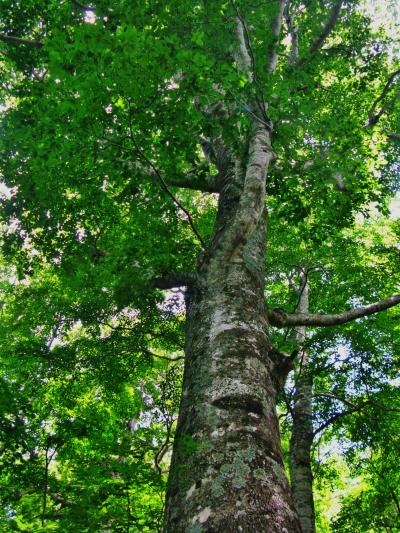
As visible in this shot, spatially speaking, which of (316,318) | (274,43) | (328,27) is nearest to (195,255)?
(316,318)

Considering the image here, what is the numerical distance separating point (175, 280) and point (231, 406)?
2104mm

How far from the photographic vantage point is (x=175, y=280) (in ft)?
13.6

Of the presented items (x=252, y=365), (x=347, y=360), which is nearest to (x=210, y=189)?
(x=252, y=365)

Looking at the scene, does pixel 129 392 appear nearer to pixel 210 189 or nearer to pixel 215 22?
pixel 210 189

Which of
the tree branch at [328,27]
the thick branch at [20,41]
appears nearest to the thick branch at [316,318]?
the tree branch at [328,27]

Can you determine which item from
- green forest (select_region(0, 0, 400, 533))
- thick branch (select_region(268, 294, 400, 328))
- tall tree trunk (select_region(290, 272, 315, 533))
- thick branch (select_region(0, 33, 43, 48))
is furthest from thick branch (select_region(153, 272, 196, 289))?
thick branch (select_region(0, 33, 43, 48))

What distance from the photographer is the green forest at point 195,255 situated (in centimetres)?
244

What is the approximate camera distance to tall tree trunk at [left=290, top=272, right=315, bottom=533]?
256 inches

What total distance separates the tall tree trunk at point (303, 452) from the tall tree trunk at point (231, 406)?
323 cm

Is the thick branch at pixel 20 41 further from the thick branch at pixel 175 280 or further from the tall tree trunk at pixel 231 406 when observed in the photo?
the tall tree trunk at pixel 231 406

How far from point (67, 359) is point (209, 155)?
526cm

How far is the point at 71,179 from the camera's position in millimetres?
6008

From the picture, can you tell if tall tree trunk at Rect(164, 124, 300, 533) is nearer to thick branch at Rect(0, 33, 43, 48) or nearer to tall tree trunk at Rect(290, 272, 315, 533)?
tall tree trunk at Rect(290, 272, 315, 533)

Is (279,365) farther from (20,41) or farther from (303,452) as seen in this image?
(20,41)
